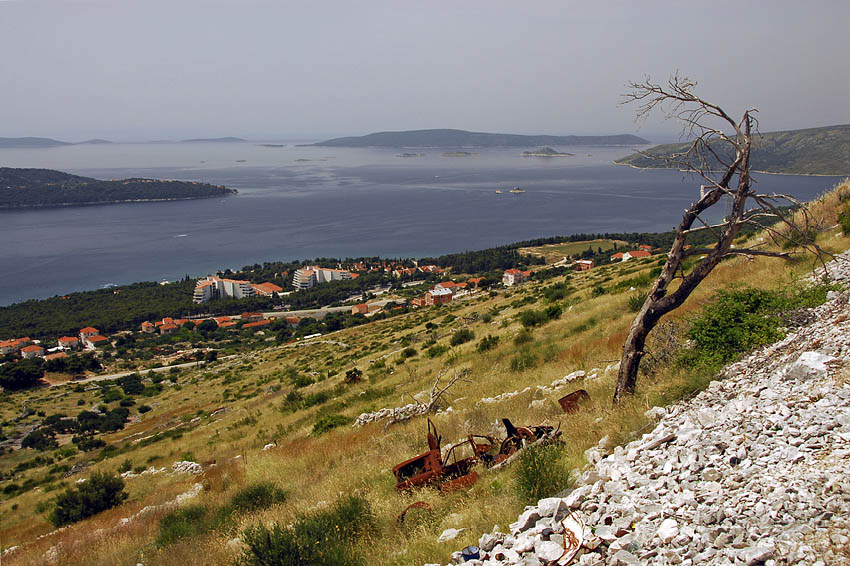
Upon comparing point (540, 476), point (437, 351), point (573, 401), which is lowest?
point (437, 351)

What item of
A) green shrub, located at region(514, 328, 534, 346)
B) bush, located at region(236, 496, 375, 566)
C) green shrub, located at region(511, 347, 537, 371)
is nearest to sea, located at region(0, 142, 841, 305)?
green shrub, located at region(514, 328, 534, 346)

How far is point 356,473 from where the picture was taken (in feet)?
24.6

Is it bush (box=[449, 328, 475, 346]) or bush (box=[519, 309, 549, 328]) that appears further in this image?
bush (box=[449, 328, 475, 346])

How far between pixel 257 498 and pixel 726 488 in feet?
22.0

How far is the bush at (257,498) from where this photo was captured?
24.1 ft

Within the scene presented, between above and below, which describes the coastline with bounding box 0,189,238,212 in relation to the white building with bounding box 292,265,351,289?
above

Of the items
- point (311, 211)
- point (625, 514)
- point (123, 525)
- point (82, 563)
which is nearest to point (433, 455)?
point (625, 514)

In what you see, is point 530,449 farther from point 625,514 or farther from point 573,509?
point 625,514

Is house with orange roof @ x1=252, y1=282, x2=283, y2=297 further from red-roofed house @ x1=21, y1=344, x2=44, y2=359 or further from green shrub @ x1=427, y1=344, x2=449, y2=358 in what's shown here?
green shrub @ x1=427, y1=344, x2=449, y2=358

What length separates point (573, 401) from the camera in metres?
7.12

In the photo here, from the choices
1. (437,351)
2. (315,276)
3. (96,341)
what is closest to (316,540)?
(437,351)

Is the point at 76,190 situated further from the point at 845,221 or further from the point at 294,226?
the point at 845,221

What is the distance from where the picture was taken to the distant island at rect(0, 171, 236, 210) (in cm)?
17475

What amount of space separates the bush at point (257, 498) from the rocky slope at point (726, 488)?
472cm
